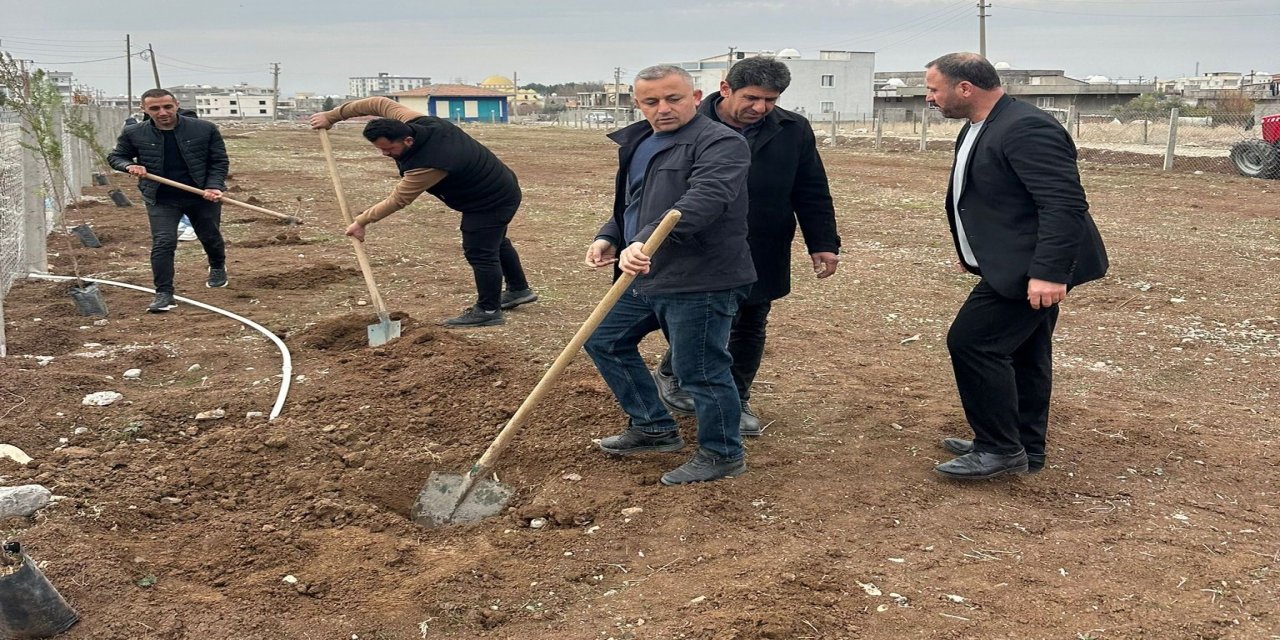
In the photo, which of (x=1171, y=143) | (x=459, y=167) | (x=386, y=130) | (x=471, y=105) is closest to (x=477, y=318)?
(x=459, y=167)

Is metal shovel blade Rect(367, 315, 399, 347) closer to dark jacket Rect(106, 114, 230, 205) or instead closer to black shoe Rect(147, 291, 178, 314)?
black shoe Rect(147, 291, 178, 314)

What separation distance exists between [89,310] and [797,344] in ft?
17.1

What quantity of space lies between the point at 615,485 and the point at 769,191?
1499mm

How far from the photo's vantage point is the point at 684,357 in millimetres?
3688

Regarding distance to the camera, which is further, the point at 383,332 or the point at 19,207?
the point at 19,207

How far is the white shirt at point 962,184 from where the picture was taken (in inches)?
143

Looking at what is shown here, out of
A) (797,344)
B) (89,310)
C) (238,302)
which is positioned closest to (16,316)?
(89,310)

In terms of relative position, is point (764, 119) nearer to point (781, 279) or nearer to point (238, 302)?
point (781, 279)

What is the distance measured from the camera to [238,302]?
759 cm

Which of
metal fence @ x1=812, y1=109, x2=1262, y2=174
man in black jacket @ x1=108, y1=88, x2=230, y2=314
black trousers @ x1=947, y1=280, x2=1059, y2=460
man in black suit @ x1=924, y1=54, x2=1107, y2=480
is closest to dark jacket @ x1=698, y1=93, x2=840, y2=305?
man in black suit @ x1=924, y1=54, x2=1107, y2=480

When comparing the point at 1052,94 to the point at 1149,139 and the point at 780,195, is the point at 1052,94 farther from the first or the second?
the point at 780,195

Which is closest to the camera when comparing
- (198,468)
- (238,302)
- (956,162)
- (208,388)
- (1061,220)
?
(1061,220)

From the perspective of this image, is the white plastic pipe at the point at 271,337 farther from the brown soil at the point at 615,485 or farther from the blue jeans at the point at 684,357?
the blue jeans at the point at 684,357

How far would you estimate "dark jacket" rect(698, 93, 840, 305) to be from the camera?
4.17 meters
